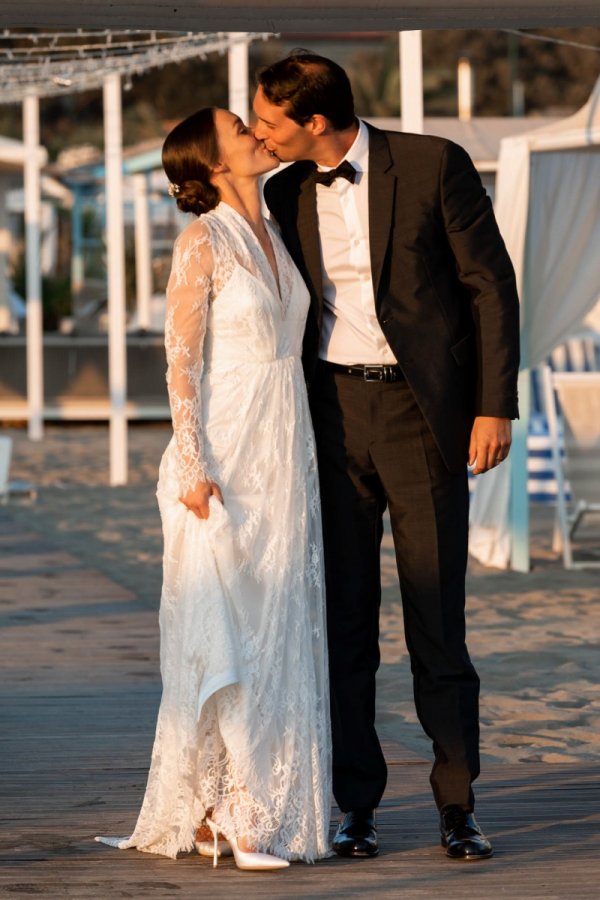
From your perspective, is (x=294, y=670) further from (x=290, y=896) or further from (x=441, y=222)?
(x=441, y=222)

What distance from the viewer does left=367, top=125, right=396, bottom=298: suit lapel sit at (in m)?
3.91

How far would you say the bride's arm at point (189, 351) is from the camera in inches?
153

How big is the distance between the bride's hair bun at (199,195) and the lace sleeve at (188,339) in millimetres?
81

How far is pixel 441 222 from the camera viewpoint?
3957mm

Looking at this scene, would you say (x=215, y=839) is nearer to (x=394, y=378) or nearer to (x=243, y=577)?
(x=243, y=577)

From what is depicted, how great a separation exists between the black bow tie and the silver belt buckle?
16.6 inches

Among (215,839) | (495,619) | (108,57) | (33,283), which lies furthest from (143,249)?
(215,839)

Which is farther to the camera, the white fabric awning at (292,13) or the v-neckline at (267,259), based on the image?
the v-neckline at (267,259)

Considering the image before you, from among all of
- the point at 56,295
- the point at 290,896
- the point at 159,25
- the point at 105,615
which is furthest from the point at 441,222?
the point at 56,295

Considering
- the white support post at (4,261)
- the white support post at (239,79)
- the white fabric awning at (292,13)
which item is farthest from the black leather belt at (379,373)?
the white support post at (4,261)

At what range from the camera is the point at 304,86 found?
153 inches

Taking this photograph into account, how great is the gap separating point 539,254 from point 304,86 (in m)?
5.83

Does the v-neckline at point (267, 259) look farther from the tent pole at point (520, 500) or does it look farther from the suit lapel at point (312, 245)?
the tent pole at point (520, 500)

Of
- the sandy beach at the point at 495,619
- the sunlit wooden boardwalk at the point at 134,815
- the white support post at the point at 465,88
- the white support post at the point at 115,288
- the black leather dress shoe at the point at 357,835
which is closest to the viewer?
the sunlit wooden boardwalk at the point at 134,815
